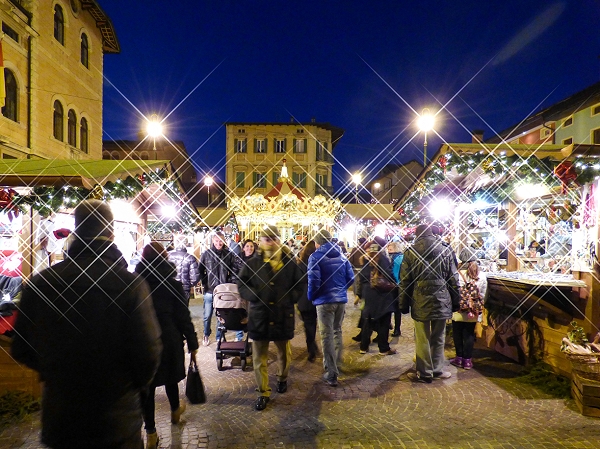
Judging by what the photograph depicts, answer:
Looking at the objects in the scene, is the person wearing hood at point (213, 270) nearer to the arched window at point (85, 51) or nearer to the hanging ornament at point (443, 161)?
the hanging ornament at point (443, 161)

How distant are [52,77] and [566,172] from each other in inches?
698

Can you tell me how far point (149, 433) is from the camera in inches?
148

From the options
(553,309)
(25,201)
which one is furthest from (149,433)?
(553,309)

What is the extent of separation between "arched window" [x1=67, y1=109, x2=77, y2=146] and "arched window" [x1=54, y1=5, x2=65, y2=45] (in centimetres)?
290

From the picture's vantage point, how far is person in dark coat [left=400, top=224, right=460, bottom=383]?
A: 5535mm

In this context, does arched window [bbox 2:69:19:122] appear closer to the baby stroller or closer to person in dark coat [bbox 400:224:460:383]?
the baby stroller

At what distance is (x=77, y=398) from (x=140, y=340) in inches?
15.9

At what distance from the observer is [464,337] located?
618 cm

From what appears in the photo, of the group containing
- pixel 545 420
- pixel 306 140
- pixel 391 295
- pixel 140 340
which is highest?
pixel 306 140

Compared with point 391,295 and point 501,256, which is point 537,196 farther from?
point 391,295

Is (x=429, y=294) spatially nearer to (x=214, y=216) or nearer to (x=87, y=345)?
(x=87, y=345)

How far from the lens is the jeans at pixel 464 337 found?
20.2 feet

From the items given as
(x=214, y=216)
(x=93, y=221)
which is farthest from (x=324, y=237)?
(x=214, y=216)

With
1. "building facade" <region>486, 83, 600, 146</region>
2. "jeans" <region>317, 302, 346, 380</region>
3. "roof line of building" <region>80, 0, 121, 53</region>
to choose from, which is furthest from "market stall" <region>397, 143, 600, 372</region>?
"roof line of building" <region>80, 0, 121, 53</region>
